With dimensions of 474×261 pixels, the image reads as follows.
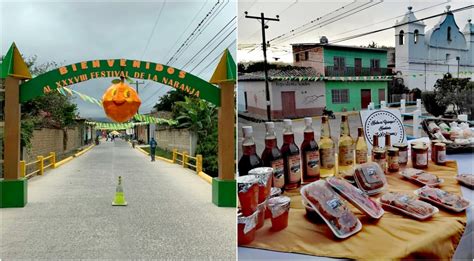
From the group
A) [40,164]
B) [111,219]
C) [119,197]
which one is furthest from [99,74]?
[111,219]

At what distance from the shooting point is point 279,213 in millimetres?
759

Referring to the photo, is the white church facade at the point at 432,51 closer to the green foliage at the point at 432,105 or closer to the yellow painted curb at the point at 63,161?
the green foliage at the point at 432,105

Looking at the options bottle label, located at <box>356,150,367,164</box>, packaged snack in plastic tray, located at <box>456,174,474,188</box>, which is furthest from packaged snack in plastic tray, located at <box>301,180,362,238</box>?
packaged snack in plastic tray, located at <box>456,174,474,188</box>

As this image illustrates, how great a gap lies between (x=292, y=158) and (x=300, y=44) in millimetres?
268

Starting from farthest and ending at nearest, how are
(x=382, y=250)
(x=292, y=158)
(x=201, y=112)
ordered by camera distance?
(x=201, y=112)
(x=292, y=158)
(x=382, y=250)

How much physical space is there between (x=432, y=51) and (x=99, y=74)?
6.05ft

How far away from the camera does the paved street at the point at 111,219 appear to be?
152cm

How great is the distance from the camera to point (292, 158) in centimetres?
82

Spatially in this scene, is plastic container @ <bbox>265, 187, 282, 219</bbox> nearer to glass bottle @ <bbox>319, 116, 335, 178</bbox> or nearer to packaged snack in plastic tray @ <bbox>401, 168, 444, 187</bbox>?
glass bottle @ <bbox>319, 116, 335, 178</bbox>

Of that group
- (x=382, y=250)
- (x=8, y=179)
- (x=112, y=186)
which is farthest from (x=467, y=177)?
(x=8, y=179)

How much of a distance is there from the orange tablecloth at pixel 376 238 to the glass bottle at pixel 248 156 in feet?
0.37

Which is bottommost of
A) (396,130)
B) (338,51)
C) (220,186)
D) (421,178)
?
(220,186)

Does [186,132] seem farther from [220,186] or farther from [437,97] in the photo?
[437,97]

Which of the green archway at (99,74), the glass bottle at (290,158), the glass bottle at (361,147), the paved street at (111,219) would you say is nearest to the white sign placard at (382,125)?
the glass bottle at (361,147)
